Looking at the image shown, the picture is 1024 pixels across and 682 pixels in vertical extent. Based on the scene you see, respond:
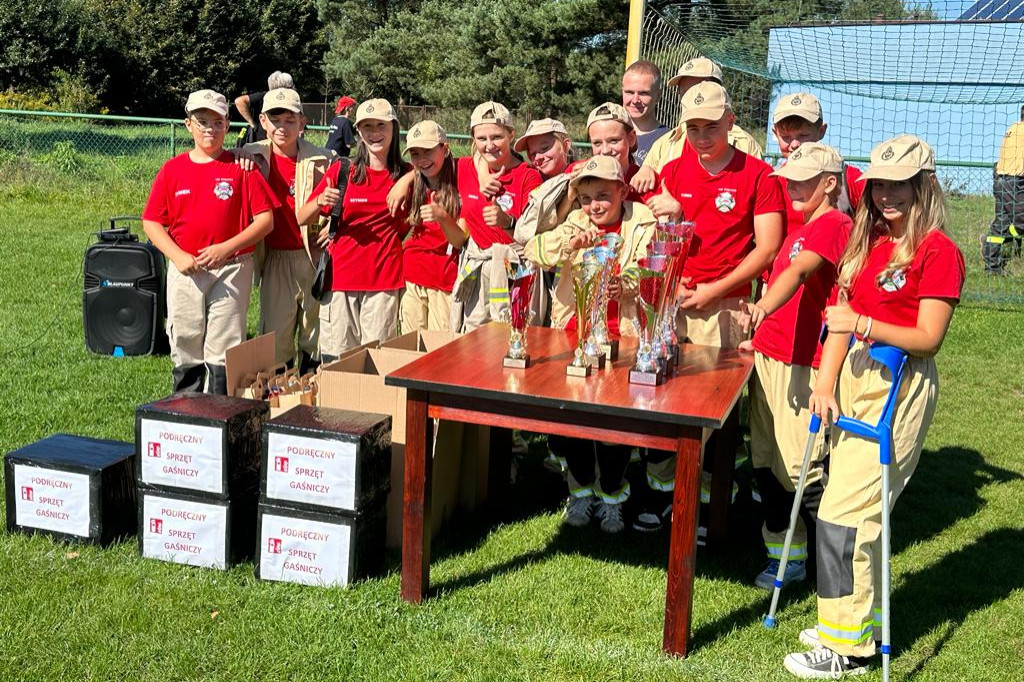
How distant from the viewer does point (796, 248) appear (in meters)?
4.09

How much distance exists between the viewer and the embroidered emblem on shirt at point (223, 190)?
563 centimetres

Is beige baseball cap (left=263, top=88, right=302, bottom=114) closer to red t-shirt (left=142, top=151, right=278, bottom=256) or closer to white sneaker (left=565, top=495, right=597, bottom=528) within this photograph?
red t-shirt (left=142, top=151, right=278, bottom=256)

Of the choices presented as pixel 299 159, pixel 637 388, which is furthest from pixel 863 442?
pixel 299 159

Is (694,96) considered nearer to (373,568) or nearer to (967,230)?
(373,568)

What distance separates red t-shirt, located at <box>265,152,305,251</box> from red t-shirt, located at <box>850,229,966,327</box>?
3666mm

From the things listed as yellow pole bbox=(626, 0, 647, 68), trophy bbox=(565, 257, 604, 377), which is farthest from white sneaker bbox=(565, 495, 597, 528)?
yellow pole bbox=(626, 0, 647, 68)

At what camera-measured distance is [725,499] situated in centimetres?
487

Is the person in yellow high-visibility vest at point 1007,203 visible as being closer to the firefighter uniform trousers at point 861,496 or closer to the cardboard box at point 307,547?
the firefighter uniform trousers at point 861,496

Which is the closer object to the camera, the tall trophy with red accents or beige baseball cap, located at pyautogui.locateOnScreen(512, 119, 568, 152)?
the tall trophy with red accents

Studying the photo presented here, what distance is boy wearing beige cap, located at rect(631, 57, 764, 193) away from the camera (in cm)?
466

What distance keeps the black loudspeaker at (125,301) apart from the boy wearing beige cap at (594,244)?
4049 mm

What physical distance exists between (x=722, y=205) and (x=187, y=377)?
3.34m

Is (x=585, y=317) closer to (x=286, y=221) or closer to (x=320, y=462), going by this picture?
(x=320, y=462)

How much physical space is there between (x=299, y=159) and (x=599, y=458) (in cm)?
279
